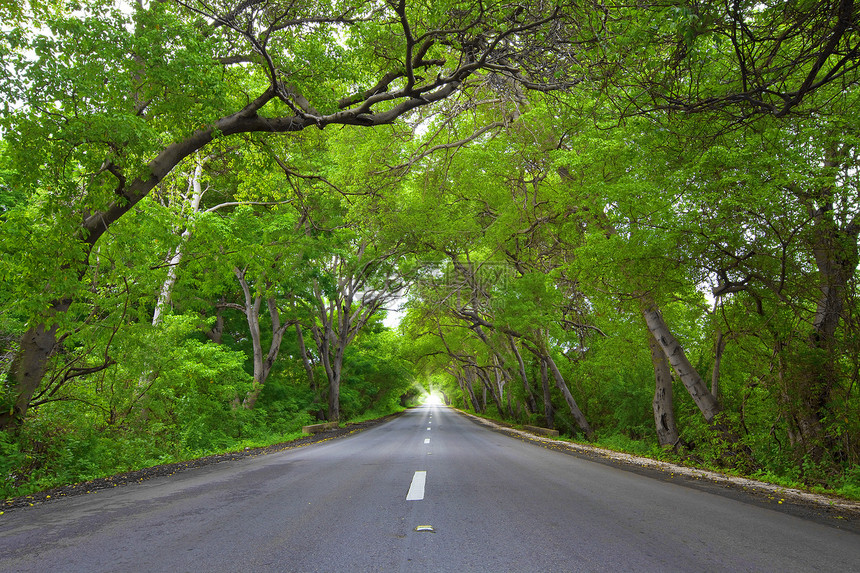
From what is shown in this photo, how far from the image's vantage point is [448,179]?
593 inches

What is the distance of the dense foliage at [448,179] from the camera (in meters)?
5.42

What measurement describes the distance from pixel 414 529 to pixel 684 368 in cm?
975

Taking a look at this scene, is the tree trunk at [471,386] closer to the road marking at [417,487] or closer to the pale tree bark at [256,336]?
the pale tree bark at [256,336]

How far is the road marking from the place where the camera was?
5070 millimetres

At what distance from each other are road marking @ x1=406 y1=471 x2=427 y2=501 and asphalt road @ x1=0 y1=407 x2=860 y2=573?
0.04m

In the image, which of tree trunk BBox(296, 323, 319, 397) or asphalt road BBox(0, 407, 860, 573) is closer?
asphalt road BBox(0, 407, 860, 573)

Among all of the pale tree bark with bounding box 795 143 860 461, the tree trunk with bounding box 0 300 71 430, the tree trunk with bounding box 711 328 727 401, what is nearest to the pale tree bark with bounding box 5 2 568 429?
the tree trunk with bounding box 0 300 71 430

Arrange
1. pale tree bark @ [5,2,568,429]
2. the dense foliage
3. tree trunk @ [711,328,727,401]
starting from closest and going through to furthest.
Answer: the dense foliage, pale tree bark @ [5,2,568,429], tree trunk @ [711,328,727,401]

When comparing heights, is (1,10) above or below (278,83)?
above

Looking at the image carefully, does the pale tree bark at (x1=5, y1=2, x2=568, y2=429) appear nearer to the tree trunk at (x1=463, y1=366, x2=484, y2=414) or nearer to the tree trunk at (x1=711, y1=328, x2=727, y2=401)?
the tree trunk at (x1=711, y1=328, x2=727, y2=401)

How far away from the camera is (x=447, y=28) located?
267 inches

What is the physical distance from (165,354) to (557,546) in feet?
34.1

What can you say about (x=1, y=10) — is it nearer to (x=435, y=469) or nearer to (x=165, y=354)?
(x=165, y=354)

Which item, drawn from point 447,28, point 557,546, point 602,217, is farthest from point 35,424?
point 602,217
